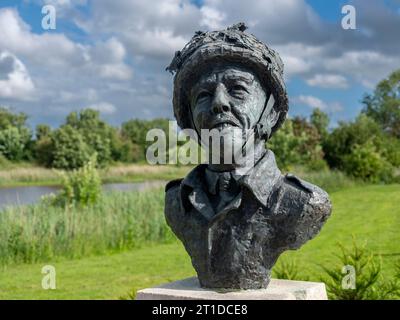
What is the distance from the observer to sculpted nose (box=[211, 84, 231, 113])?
3.92 metres

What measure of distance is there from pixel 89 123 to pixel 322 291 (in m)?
43.9

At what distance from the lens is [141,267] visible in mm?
10492

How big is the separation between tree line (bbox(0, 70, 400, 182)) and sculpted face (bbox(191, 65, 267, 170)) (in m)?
14.6

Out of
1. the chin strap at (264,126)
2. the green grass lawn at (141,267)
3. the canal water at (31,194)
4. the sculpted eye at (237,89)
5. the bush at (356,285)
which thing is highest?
the sculpted eye at (237,89)

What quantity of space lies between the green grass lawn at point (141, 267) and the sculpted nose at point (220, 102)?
377 centimetres

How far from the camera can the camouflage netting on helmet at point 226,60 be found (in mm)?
3961

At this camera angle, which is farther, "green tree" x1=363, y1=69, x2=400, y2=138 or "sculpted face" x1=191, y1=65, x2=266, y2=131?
"green tree" x1=363, y1=69, x2=400, y2=138

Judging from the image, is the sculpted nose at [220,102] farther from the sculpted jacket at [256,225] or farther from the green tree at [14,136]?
the green tree at [14,136]

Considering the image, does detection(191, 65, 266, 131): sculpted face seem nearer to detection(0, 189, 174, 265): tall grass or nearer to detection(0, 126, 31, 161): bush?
detection(0, 189, 174, 265): tall grass

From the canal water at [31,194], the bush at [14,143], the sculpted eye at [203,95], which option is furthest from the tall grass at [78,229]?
the bush at [14,143]

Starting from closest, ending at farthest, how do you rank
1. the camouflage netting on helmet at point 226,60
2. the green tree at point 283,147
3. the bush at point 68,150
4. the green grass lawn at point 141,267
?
1. the camouflage netting on helmet at point 226,60
2. the green grass lawn at point 141,267
3. the green tree at point 283,147
4. the bush at point 68,150

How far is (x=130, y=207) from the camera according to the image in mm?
13641

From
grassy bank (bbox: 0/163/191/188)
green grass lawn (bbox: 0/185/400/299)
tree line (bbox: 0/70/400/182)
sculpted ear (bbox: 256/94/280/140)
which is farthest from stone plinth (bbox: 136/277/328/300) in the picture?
grassy bank (bbox: 0/163/191/188)

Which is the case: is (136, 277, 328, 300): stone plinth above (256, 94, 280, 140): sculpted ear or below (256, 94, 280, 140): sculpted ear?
below
